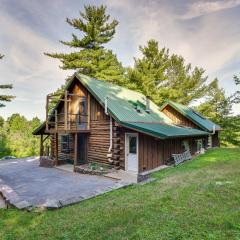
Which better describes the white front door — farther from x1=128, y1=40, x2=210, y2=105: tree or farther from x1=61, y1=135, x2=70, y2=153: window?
x1=128, y1=40, x2=210, y2=105: tree

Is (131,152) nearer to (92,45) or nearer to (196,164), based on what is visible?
(196,164)

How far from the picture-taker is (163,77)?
32.0 m

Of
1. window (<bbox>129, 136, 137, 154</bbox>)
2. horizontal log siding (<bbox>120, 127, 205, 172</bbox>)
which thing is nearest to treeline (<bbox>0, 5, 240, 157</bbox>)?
horizontal log siding (<bbox>120, 127, 205, 172</bbox>)

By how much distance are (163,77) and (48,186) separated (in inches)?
999

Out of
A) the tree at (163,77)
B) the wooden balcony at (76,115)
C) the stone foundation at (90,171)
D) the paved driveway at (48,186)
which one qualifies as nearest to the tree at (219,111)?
the tree at (163,77)

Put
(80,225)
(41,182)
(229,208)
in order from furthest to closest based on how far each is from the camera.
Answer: (41,182) → (229,208) → (80,225)

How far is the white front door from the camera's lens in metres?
13.0

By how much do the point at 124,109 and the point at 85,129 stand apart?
10.2ft

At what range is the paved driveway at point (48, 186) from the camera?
8.20 meters

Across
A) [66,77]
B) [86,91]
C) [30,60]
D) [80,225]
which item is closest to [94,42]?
[66,77]

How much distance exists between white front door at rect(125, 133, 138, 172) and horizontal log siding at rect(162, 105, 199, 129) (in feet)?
35.9

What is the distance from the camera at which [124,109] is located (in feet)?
49.6

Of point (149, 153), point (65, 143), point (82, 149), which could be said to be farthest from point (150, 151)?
point (65, 143)

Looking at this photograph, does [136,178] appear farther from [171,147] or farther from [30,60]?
[30,60]
